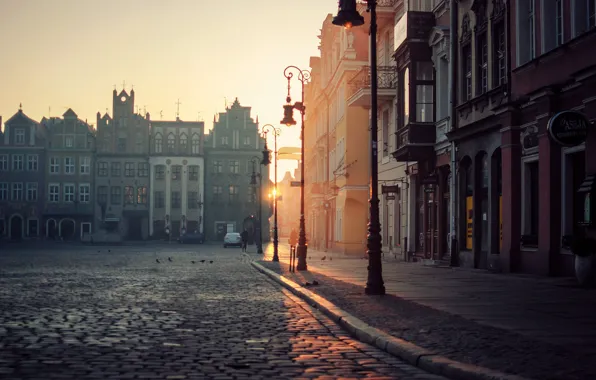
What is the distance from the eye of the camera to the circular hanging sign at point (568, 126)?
16625 millimetres

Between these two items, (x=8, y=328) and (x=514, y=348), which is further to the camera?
(x=8, y=328)

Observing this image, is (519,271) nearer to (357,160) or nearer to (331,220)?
(357,160)

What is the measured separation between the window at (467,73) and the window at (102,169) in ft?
259

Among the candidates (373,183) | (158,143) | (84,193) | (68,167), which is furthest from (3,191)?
(373,183)

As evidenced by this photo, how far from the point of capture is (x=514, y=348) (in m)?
8.34

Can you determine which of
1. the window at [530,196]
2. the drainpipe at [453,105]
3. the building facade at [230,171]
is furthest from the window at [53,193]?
the window at [530,196]

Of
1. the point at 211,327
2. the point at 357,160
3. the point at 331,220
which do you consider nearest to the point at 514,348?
the point at 211,327

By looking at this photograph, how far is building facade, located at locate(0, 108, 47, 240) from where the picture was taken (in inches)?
3848

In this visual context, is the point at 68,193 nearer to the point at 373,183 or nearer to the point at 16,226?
the point at 16,226

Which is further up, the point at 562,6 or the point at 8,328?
the point at 562,6

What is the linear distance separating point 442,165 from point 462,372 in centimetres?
2302

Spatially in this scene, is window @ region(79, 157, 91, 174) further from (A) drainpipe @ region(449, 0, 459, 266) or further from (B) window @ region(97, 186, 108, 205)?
(A) drainpipe @ region(449, 0, 459, 266)

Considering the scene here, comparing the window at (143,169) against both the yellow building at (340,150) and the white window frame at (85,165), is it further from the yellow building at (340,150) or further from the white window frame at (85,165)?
the yellow building at (340,150)

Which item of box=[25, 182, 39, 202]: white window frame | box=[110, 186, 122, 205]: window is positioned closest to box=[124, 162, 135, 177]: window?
box=[110, 186, 122, 205]: window
